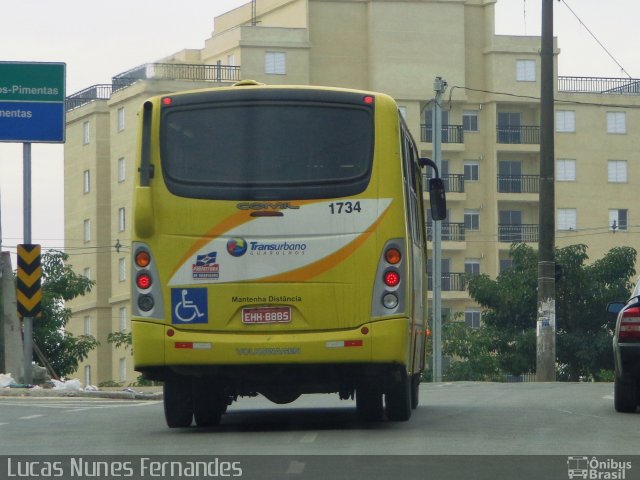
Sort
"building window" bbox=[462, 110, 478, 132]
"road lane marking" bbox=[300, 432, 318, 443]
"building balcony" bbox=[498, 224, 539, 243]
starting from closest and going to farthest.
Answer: "road lane marking" bbox=[300, 432, 318, 443] → "building balcony" bbox=[498, 224, 539, 243] → "building window" bbox=[462, 110, 478, 132]

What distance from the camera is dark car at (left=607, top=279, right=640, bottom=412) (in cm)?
1694

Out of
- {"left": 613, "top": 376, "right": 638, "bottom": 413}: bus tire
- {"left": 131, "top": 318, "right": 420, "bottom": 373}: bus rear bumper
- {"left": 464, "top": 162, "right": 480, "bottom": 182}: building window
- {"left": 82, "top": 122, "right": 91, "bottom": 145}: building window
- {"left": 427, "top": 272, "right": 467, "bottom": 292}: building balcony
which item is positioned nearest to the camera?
{"left": 131, "top": 318, "right": 420, "bottom": 373}: bus rear bumper

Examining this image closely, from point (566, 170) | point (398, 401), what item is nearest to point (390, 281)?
point (398, 401)

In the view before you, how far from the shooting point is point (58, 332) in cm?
3919

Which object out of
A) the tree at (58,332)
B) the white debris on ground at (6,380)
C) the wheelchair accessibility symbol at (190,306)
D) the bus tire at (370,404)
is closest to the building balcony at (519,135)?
the tree at (58,332)

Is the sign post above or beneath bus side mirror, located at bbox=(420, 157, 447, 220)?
above

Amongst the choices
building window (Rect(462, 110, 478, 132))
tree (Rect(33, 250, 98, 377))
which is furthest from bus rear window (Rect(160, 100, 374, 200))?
building window (Rect(462, 110, 478, 132))

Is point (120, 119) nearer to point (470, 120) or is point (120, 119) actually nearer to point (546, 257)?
point (470, 120)

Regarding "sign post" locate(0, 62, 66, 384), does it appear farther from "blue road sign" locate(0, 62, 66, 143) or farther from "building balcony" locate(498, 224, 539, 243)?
"building balcony" locate(498, 224, 539, 243)

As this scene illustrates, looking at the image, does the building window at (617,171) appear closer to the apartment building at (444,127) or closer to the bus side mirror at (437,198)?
the apartment building at (444,127)

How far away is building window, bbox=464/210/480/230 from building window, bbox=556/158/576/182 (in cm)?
506

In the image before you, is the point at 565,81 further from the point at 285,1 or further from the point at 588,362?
the point at 588,362

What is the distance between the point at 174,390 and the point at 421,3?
236 ft

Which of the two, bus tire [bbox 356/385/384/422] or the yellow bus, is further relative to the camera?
bus tire [bbox 356/385/384/422]
